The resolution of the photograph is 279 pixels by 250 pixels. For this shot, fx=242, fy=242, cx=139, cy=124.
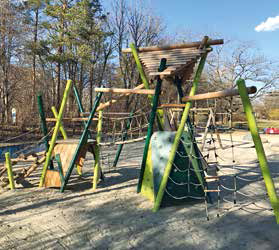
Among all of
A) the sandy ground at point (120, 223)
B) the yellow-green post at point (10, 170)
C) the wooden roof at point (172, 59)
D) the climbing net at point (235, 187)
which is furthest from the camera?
the yellow-green post at point (10, 170)

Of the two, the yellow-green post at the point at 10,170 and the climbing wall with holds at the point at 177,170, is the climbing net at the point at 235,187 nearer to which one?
the climbing wall with holds at the point at 177,170

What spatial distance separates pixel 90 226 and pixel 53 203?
140cm

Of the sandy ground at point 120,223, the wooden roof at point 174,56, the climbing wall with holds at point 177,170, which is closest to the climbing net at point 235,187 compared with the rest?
the sandy ground at point 120,223

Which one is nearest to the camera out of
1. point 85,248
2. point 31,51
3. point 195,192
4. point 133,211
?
point 85,248

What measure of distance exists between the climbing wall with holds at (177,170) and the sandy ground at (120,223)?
206 mm

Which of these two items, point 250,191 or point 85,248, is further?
point 250,191

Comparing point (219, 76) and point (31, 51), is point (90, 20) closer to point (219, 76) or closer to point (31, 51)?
point (31, 51)

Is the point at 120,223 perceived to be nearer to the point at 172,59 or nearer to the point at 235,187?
the point at 235,187

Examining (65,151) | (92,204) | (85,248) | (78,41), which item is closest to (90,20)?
(78,41)

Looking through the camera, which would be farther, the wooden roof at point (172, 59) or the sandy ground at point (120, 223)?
the wooden roof at point (172, 59)

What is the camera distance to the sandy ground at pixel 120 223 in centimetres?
321

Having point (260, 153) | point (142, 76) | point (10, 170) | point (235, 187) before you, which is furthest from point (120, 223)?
point (10, 170)

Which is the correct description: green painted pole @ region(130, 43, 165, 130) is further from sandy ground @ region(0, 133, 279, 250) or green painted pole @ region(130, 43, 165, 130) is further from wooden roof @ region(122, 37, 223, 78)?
sandy ground @ region(0, 133, 279, 250)

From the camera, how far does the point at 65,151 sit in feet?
18.6
